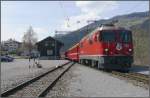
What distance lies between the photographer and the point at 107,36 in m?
29.5

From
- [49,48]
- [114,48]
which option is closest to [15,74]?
[114,48]

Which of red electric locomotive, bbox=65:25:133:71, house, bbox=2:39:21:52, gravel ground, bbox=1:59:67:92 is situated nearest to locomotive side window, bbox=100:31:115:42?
red electric locomotive, bbox=65:25:133:71

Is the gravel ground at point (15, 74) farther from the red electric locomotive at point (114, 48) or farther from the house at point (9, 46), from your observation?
the house at point (9, 46)

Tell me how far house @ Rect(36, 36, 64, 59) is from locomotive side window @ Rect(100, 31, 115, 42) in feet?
260

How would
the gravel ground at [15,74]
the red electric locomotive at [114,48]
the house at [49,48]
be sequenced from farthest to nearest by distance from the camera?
the house at [49,48]
the red electric locomotive at [114,48]
the gravel ground at [15,74]

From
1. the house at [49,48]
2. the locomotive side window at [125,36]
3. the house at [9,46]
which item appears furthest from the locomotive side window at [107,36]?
the house at [49,48]

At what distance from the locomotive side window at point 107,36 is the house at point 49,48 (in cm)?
7928

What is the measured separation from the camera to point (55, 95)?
1503cm

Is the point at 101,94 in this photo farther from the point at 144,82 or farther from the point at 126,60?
the point at 126,60

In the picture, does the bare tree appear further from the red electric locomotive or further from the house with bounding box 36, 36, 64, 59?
the red electric locomotive

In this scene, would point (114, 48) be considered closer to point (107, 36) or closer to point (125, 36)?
point (107, 36)

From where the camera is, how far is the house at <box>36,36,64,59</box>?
360 feet

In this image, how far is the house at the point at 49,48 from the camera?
110 metres

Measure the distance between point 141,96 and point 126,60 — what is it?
1460 cm
